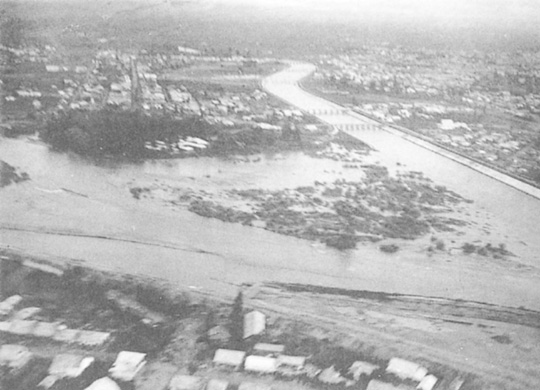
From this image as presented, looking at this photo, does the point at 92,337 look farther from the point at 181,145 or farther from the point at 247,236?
the point at 181,145

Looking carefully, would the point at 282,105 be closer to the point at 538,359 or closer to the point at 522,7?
the point at 522,7

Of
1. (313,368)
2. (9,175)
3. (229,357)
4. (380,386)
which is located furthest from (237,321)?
(9,175)

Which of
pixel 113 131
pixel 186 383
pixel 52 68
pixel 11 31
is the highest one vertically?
pixel 11 31

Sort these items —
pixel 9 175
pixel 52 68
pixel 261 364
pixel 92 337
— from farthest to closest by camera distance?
1. pixel 52 68
2. pixel 9 175
3. pixel 92 337
4. pixel 261 364

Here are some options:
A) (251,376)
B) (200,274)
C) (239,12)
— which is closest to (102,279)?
(200,274)

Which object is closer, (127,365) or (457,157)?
(127,365)

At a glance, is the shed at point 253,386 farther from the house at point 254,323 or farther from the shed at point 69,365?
the shed at point 69,365
